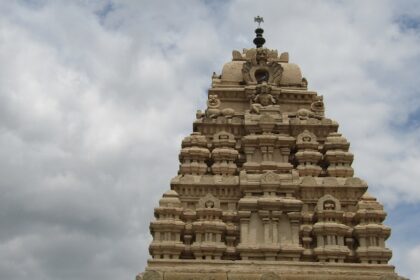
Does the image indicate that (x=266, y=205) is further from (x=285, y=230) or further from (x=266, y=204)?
(x=285, y=230)

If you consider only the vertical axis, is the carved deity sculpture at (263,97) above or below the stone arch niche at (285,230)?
above

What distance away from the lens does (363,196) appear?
2302 centimetres

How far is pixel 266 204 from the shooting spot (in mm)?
22375

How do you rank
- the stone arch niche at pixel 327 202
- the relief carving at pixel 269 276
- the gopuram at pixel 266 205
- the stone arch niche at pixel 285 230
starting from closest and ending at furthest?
1. the relief carving at pixel 269 276
2. the gopuram at pixel 266 205
3. the stone arch niche at pixel 285 230
4. the stone arch niche at pixel 327 202

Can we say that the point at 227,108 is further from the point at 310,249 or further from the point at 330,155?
the point at 310,249

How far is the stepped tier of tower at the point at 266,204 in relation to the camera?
21031mm

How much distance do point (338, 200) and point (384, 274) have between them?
3.12 m

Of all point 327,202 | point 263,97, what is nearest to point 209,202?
point 327,202

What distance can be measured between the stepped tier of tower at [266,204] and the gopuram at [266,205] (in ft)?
0.11

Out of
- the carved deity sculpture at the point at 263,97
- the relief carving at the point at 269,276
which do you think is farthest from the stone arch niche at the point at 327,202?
the carved deity sculpture at the point at 263,97

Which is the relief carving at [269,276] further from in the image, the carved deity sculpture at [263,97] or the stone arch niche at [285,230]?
the carved deity sculpture at [263,97]

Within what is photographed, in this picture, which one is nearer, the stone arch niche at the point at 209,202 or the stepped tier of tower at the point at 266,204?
the stepped tier of tower at the point at 266,204

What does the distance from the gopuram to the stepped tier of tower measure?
1.3 inches

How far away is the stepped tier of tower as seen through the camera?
21031mm
